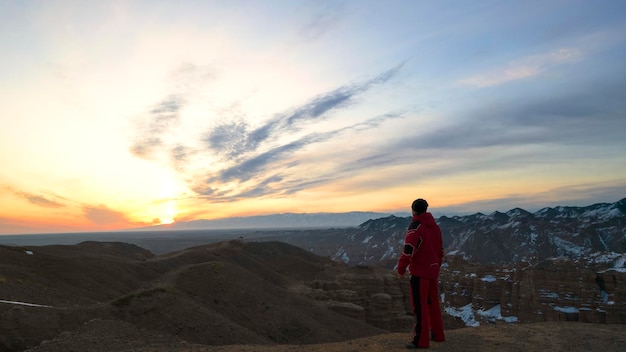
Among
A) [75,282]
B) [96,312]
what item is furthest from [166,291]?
[75,282]

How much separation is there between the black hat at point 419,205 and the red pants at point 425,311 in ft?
4.96

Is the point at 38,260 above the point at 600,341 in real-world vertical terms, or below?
above

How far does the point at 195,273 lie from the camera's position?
86.5 feet


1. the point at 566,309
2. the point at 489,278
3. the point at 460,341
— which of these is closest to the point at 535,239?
the point at 489,278

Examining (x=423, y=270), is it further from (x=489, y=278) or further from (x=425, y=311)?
(x=489, y=278)

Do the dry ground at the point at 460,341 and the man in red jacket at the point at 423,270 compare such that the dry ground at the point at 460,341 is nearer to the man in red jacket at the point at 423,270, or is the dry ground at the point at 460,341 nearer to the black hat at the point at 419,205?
the man in red jacket at the point at 423,270

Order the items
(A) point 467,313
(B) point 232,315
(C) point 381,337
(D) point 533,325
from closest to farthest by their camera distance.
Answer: (C) point 381,337
(D) point 533,325
(B) point 232,315
(A) point 467,313

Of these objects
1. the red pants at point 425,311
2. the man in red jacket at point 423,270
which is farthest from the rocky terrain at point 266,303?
the man in red jacket at point 423,270

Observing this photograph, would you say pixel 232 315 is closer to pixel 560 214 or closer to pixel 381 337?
pixel 381 337

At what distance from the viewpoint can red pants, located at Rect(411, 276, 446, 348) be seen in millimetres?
9117

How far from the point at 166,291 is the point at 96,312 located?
13.4 ft

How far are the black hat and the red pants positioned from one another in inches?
59.5

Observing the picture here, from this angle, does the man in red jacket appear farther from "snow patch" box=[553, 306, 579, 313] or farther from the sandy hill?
"snow patch" box=[553, 306, 579, 313]

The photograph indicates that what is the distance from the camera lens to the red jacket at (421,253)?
920cm
